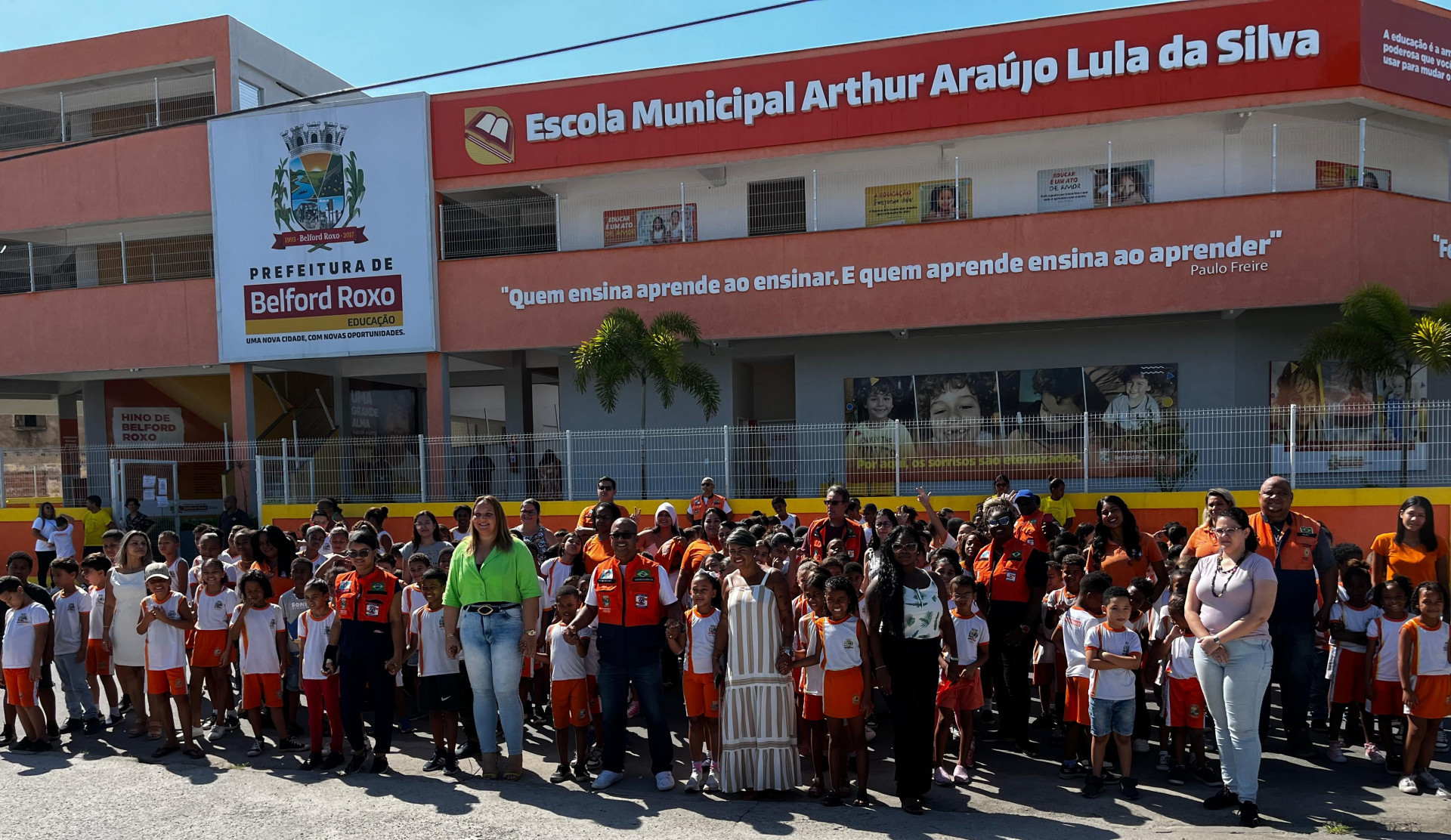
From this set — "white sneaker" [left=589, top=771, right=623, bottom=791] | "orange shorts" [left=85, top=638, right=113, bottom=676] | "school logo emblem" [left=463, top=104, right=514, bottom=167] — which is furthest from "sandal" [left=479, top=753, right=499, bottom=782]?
"school logo emblem" [left=463, top=104, right=514, bottom=167]

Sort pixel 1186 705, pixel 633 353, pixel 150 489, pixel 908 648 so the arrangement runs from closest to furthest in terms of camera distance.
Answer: pixel 908 648
pixel 1186 705
pixel 633 353
pixel 150 489

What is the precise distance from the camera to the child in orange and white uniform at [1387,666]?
6.54m

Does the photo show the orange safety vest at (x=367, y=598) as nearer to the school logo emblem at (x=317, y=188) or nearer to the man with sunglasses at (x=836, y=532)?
the man with sunglasses at (x=836, y=532)

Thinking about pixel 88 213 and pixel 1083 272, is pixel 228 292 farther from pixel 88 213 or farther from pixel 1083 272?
pixel 1083 272

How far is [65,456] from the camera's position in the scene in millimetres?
18250

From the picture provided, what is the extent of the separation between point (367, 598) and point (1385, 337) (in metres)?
13.3

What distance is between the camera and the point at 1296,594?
22.7ft

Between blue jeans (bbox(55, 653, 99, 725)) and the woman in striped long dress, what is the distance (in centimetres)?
550

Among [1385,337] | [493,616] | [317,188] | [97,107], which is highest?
[97,107]

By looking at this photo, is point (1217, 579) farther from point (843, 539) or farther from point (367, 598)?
point (367, 598)

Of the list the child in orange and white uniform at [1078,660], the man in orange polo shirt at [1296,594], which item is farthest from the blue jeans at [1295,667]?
the child in orange and white uniform at [1078,660]

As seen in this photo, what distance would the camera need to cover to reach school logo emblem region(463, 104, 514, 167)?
58.5ft

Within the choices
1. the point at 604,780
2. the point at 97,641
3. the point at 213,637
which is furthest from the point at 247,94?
the point at 604,780

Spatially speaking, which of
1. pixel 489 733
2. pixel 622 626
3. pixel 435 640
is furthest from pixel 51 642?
pixel 622 626
